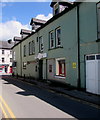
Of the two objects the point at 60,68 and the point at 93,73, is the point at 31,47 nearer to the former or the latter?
the point at 60,68

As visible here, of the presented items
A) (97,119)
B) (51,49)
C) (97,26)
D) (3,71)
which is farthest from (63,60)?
(3,71)

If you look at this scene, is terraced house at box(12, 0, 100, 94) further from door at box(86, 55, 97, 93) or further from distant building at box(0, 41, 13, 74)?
distant building at box(0, 41, 13, 74)

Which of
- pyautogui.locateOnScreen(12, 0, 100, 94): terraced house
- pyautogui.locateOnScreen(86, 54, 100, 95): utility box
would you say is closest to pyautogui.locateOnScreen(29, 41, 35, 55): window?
pyautogui.locateOnScreen(12, 0, 100, 94): terraced house

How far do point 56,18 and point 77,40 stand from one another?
457 centimetres

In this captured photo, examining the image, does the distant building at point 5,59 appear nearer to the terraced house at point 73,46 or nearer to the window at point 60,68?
the terraced house at point 73,46

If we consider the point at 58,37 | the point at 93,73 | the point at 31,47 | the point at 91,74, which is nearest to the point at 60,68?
the point at 58,37

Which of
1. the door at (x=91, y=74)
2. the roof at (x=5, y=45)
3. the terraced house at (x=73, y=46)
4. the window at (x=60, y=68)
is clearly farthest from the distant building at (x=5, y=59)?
the door at (x=91, y=74)

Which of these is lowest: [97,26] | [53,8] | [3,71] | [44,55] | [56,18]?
[3,71]

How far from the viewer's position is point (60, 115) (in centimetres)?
580

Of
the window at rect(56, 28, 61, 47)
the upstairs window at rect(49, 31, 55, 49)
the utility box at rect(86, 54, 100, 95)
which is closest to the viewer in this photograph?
the utility box at rect(86, 54, 100, 95)

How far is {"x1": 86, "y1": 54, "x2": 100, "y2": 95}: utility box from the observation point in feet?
31.1

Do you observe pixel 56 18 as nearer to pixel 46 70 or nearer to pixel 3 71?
pixel 46 70

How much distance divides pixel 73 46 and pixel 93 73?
3157mm

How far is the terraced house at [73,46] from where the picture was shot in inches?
391
